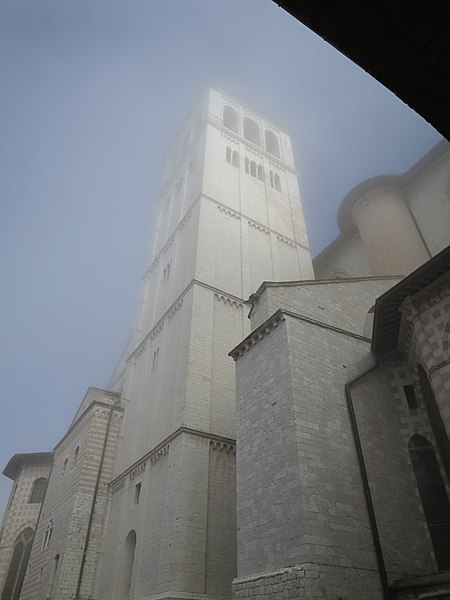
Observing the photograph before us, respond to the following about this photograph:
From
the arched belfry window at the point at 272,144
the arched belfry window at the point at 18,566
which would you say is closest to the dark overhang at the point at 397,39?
the arched belfry window at the point at 18,566

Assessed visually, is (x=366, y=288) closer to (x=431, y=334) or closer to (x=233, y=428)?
(x=431, y=334)

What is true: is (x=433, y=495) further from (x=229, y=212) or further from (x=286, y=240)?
(x=229, y=212)

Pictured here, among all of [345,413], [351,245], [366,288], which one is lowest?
[345,413]

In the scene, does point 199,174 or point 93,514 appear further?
point 199,174

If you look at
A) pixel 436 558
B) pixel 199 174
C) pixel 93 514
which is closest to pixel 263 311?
pixel 436 558

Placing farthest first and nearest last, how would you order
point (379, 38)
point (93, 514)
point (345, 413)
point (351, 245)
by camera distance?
point (351, 245)
point (93, 514)
point (345, 413)
point (379, 38)

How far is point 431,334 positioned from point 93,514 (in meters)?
12.9

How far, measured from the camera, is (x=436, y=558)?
7.93 meters

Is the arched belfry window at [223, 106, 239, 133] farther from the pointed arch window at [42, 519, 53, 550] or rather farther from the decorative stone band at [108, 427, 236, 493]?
the pointed arch window at [42, 519, 53, 550]

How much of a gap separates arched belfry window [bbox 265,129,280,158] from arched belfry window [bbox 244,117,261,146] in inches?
31.5

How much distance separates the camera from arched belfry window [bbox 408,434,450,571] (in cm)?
803

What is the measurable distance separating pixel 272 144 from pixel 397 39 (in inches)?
1156

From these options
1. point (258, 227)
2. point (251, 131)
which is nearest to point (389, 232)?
point (258, 227)

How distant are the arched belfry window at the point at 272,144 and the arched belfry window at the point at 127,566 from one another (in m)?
23.5
